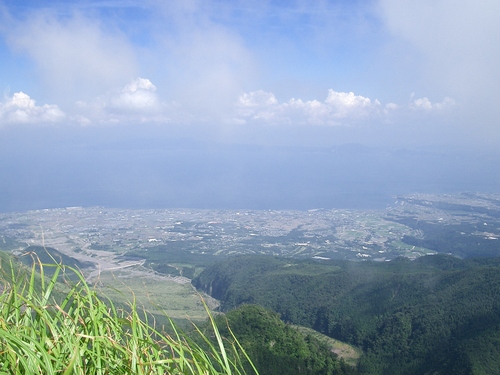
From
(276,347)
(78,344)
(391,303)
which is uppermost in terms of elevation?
(78,344)

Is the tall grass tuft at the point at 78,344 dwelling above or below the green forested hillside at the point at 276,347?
above

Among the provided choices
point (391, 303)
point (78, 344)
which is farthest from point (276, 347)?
point (78, 344)

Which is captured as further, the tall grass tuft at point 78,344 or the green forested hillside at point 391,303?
the green forested hillside at point 391,303

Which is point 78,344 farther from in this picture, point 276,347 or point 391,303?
point 391,303

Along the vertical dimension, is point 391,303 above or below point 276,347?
below

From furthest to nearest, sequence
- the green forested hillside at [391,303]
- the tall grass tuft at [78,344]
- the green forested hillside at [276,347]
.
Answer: the green forested hillside at [391,303]
the green forested hillside at [276,347]
the tall grass tuft at [78,344]

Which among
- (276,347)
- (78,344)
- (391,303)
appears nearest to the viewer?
(78,344)

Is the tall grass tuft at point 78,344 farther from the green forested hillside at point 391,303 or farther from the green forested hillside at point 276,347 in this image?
the green forested hillside at point 391,303

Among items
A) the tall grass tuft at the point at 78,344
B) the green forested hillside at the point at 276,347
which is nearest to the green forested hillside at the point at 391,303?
the green forested hillside at the point at 276,347

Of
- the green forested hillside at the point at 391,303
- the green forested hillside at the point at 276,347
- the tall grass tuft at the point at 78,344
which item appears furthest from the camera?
the green forested hillside at the point at 391,303

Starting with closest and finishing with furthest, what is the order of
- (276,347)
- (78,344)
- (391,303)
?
(78,344) → (276,347) → (391,303)
